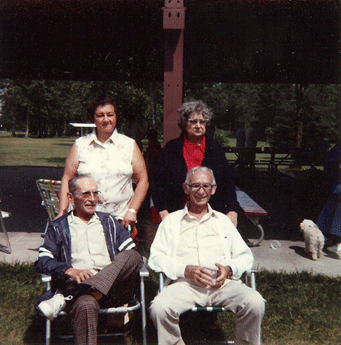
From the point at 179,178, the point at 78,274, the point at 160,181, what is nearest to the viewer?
the point at 78,274

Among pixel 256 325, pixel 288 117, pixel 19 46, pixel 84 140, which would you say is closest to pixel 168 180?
pixel 84 140

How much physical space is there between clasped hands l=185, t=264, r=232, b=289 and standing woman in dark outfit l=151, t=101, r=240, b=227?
1.92 feet

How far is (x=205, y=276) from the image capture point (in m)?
2.82

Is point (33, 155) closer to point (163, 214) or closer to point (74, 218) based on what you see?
point (163, 214)

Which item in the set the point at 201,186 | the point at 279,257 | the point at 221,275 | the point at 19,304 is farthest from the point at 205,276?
the point at 279,257

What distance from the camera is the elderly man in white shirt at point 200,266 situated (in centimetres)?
276

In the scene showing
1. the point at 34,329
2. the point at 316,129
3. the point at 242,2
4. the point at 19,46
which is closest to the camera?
the point at 34,329

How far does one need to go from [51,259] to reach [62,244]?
14 cm

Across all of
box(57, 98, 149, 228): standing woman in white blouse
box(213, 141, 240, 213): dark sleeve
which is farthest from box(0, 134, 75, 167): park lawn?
box(213, 141, 240, 213): dark sleeve

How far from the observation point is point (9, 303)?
3.72 meters

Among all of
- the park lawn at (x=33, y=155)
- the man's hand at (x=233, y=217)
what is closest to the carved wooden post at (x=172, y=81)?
the man's hand at (x=233, y=217)

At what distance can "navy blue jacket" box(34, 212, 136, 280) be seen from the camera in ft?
9.21

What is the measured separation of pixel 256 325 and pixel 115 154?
1.66 metres

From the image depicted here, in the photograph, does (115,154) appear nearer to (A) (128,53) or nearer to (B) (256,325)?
(B) (256,325)
